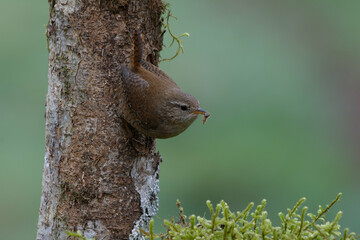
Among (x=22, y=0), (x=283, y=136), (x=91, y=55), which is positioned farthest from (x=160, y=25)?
(x=22, y=0)

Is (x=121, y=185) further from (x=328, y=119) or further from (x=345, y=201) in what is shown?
(x=328, y=119)

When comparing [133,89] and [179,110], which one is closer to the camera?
[133,89]

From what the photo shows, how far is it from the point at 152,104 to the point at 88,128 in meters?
0.45

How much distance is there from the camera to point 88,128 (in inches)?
125

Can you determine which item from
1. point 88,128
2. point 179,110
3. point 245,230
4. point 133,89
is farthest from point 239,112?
point 245,230

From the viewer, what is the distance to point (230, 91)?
7605 mm

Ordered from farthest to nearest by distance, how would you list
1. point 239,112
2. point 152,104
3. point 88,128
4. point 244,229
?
1. point 239,112
2. point 152,104
3. point 88,128
4. point 244,229

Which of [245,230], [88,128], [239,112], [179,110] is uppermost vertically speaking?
[239,112]

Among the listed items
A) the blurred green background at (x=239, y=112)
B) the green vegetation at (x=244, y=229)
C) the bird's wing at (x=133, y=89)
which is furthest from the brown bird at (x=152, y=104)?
the blurred green background at (x=239, y=112)

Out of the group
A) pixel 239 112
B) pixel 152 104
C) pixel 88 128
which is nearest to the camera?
pixel 88 128

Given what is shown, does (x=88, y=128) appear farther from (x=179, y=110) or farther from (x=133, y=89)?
(x=179, y=110)

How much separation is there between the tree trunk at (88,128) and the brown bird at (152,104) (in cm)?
8

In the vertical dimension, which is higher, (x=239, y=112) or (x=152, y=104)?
(x=239, y=112)

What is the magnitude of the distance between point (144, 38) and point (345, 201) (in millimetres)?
4444
